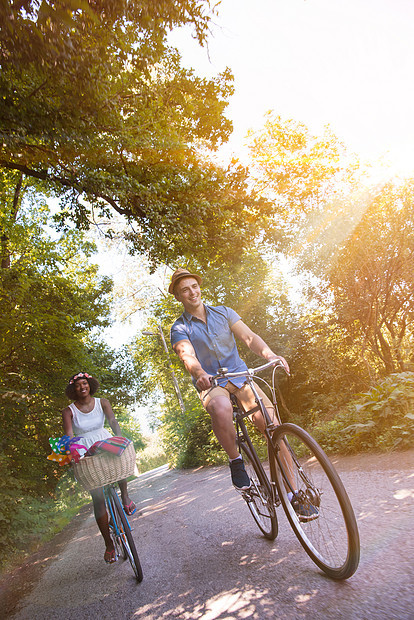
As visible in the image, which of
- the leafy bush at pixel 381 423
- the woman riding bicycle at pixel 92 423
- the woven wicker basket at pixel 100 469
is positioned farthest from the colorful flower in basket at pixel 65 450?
the leafy bush at pixel 381 423

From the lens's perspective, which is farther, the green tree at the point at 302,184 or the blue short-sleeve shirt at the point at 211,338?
the green tree at the point at 302,184

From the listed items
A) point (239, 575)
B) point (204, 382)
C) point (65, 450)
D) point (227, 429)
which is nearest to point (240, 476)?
point (227, 429)

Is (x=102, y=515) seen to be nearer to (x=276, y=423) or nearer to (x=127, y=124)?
(x=276, y=423)

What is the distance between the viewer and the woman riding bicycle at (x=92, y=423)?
3.88m

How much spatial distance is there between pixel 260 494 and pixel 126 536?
1.35m

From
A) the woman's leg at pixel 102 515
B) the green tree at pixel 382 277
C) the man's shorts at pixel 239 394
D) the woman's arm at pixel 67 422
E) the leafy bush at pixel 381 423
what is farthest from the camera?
the green tree at pixel 382 277

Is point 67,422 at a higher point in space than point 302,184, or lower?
lower

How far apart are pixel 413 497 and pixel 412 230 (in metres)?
8.03

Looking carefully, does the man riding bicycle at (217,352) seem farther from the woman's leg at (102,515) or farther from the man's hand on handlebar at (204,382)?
the woman's leg at (102,515)

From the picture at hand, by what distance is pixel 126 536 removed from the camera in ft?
11.7

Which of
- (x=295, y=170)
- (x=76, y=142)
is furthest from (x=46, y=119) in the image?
(x=295, y=170)

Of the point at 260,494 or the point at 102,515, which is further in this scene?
the point at 102,515

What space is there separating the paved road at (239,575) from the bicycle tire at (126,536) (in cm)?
12

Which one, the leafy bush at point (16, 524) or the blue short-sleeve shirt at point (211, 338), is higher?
the blue short-sleeve shirt at point (211, 338)
